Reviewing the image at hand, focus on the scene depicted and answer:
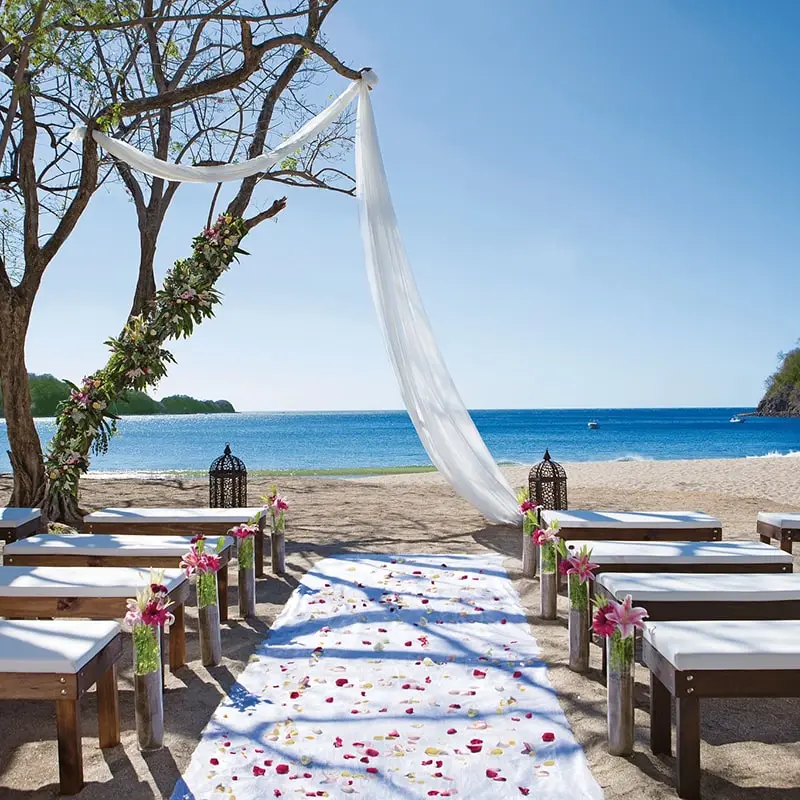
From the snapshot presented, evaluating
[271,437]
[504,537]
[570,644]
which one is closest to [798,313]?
[271,437]

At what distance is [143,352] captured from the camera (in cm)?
703

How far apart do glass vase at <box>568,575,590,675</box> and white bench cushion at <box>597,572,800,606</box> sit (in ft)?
0.41

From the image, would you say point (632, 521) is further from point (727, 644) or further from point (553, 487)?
point (727, 644)

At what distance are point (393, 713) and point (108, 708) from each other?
113cm

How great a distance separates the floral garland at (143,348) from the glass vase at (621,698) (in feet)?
17.0

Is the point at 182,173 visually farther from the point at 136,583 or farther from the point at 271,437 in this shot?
the point at 271,437

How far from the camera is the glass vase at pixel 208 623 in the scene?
3.82 metres

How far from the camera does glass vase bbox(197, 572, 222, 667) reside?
150 inches

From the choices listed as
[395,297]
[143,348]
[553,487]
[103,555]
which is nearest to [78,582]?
[103,555]

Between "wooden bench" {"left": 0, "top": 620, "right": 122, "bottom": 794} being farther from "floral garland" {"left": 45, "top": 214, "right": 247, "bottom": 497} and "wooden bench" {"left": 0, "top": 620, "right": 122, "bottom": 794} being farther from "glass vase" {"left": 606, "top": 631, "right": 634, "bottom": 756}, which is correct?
"floral garland" {"left": 45, "top": 214, "right": 247, "bottom": 497}

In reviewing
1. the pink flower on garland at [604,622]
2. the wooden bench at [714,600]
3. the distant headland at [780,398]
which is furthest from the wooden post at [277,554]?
the distant headland at [780,398]

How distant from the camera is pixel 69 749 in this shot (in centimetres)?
260

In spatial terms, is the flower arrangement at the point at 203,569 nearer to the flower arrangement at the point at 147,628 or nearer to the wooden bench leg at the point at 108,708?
the flower arrangement at the point at 147,628

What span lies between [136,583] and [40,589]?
1.48ft
